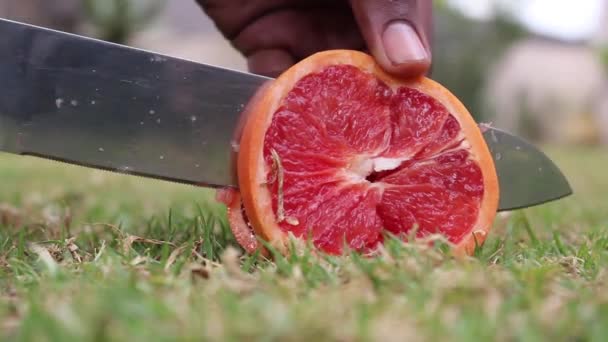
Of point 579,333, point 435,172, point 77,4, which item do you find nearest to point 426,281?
point 579,333

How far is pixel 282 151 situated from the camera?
215 cm

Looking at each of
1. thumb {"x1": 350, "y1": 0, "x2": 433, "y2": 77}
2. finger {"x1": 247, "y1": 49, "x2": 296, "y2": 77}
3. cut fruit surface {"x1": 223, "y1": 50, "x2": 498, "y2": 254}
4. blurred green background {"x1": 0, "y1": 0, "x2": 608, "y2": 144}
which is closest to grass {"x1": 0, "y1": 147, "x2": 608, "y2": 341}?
cut fruit surface {"x1": 223, "y1": 50, "x2": 498, "y2": 254}

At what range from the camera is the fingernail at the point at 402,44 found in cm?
221

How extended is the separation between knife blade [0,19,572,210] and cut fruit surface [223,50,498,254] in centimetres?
12

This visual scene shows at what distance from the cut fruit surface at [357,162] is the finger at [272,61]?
0.78 metres

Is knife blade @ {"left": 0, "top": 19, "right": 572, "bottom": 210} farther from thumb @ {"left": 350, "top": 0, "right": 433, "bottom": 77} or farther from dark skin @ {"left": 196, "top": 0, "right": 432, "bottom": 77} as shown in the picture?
dark skin @ {"left": 196, "top": 0, "right": 432, "bottom": 77}

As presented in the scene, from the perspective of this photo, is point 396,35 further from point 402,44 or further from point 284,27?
point 284,27

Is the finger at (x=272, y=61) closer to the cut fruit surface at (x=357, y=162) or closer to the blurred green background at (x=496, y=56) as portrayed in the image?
the cut fruit surface at (x=357, y=162)

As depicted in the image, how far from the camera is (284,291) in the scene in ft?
4.77

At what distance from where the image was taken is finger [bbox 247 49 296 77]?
9.91 ft

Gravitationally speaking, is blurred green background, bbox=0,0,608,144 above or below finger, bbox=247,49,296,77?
below

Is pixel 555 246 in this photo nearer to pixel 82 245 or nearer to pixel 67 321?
pixel 82 245

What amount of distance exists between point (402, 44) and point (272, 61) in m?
0.91

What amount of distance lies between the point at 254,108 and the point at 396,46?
0.43 meters
